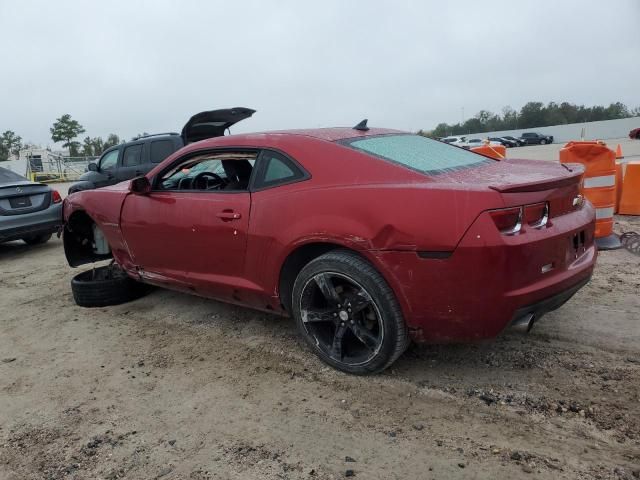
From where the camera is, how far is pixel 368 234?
2.73m

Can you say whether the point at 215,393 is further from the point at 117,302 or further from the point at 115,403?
the point at 117,302

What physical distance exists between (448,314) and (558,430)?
741 mm

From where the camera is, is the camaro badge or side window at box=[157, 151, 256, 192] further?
side window at box=[157, 151, 256, 192]

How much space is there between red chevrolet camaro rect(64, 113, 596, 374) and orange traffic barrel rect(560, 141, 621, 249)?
2.68 meters

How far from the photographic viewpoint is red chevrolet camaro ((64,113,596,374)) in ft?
8.25

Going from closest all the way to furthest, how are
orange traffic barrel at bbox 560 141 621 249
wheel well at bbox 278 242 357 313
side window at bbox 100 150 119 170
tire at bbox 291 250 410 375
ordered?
1. tire at bbox 291 250 410 375
2. wheel well at bbox 278 242 357 313
3. orange traffic barrel at bbox 560 141 621 249
4. side window at bbox 100 150 119 170

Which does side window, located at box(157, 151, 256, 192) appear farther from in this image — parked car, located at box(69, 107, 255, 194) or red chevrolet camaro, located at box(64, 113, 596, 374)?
parked car, located at box(69, 107, 255, 194)

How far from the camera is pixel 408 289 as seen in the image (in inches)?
105

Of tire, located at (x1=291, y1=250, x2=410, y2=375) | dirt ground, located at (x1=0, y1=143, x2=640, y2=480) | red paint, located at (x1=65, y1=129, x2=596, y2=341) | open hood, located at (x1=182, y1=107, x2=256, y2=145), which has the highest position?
open hood, located at (x1=182, y1=107, x2=256, y2=145)

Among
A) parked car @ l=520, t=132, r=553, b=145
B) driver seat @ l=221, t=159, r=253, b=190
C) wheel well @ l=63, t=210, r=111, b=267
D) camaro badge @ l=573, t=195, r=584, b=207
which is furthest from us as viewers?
parked car @ l=520, t=132, r=553, b=145

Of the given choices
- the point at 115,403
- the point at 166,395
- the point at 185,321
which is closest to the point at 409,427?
the point at 166,395

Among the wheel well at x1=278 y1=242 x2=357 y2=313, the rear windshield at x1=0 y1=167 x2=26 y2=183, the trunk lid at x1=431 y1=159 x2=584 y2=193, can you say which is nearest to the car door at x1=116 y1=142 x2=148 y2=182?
the rear windshield at x1=0 y1=167 x2=26 y2=183

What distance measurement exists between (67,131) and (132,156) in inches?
2513

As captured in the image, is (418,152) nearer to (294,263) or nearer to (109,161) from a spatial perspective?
(294,263)
